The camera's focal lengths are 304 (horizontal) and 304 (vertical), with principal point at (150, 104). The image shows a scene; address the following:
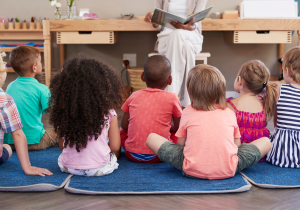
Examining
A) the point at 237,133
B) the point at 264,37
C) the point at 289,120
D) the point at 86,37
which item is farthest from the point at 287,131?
the point at 86,37

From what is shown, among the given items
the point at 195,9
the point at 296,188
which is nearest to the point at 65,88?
the point at 296,188

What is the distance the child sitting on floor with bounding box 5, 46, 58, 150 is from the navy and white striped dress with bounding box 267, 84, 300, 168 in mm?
1161

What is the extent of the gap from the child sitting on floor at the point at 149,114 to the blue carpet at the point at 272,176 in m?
0.41

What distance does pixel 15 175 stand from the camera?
48.8 inches

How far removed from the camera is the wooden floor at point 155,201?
3.30 ft

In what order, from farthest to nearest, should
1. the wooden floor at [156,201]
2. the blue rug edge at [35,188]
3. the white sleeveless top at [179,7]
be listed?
the white sleeveless top at [179,7], the blue rug edge at [35,188], the wooden floor at [156,201]

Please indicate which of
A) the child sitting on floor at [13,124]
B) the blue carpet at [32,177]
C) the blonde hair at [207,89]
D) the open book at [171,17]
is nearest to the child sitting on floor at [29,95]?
the blue carpet at [32,177]

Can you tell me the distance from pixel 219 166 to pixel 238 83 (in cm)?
48

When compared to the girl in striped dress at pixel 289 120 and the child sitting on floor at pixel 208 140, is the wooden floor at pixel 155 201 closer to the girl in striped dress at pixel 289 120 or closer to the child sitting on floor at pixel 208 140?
the child sitting on floor at pixel 208 140

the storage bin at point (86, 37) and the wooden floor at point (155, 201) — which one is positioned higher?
the storage bin at point (86, 37)

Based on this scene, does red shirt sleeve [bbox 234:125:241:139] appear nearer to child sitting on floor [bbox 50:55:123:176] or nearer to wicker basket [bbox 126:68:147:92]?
child sitting on floor [bbox 50:55:123:176]

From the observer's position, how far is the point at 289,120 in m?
1.36

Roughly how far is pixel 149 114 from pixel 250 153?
0.46 m

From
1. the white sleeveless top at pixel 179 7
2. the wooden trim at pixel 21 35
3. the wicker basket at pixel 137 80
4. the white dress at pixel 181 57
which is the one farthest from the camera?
the wooden trim at pixel 21 35
